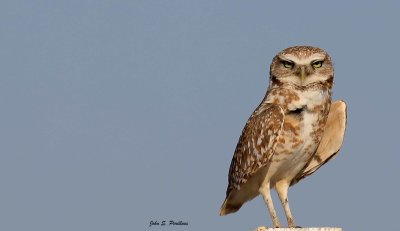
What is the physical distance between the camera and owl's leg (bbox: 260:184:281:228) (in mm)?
13539

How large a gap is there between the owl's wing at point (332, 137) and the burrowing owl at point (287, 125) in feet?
0.04

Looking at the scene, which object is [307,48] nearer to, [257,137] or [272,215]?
[257,137]

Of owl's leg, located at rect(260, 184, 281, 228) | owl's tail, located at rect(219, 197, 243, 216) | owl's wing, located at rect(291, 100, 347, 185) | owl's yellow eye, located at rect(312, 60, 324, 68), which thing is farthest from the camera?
owl's tail, located at rect(219, 197, 243, 216)

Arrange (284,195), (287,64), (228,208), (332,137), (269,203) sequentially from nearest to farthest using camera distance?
(269,203), (287,64), (284,195), (332,137), (228,208)

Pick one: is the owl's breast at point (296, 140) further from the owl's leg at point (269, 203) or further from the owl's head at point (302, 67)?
the owl's head at point (302, 67)

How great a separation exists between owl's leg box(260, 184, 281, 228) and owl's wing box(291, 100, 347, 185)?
59cm

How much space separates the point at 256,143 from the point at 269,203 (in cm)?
79

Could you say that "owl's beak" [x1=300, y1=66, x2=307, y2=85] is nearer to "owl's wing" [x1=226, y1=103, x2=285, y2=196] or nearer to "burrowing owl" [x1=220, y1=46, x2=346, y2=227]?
"burrowing owl" [x1=220, y1=46, x2=346, y2=227]

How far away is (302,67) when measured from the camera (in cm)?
1380

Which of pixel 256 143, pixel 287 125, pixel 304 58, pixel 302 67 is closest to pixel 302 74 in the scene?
pixel 302 67

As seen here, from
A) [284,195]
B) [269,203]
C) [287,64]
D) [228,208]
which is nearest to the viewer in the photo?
[269,203]

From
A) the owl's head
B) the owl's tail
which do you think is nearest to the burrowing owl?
the owl's head

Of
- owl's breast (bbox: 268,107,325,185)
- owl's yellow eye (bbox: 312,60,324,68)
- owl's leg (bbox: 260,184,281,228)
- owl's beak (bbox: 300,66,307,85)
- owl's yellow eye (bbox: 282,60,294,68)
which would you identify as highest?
owl's yellow eye (bbox: 282,60,294,68)

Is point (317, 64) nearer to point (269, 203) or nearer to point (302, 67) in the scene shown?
point (302, 67)
